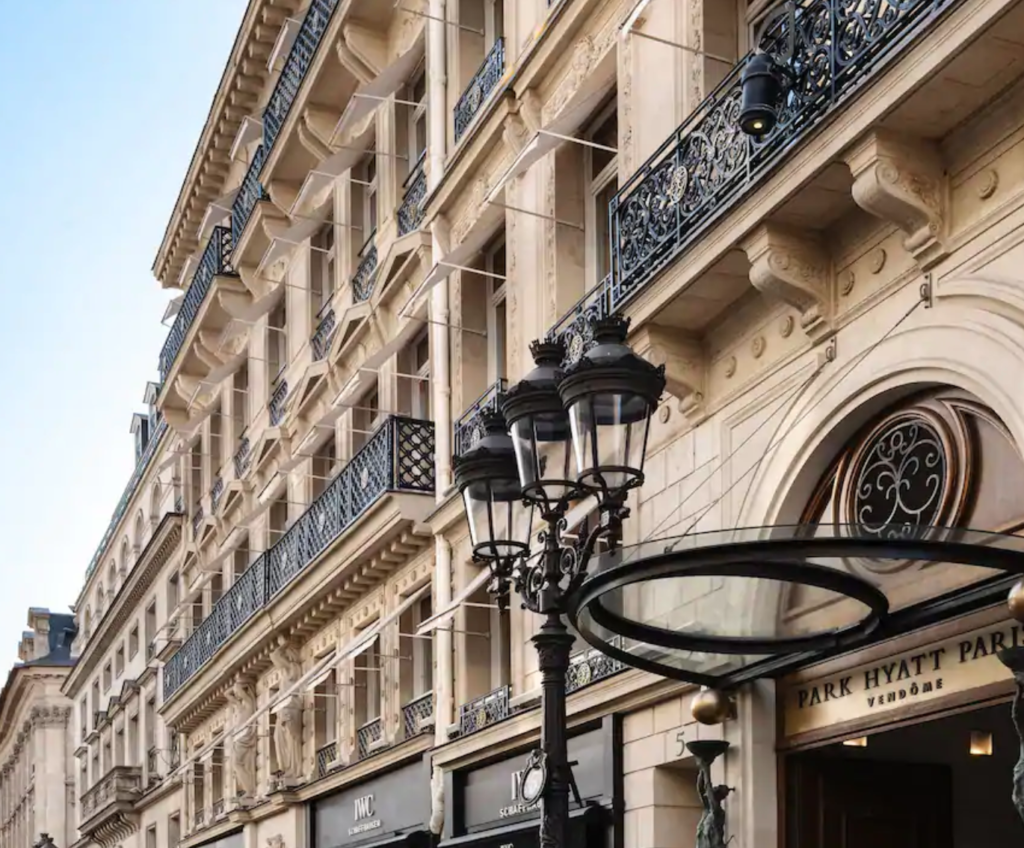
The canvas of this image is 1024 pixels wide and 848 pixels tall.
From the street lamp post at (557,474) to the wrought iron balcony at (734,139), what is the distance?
1932 mm

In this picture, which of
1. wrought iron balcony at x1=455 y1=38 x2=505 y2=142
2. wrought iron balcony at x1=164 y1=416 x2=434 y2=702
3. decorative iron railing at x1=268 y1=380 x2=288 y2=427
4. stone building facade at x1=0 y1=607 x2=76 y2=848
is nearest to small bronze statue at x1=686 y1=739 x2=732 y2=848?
wrought iron balcony at x1=164 y1=416 x2=434 y2=702

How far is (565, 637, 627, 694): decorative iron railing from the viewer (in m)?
14.6

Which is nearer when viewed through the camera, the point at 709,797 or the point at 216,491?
the point at 709,797

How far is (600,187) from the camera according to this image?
55.3 feet

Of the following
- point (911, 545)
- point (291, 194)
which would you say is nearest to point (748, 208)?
point (911, 545)

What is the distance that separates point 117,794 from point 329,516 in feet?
74.1

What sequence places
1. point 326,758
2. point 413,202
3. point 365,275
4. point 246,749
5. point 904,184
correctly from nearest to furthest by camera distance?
point 904,184
point 413,202
point 365,275
point 326,758
point 246,749

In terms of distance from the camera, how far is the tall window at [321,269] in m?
27.2

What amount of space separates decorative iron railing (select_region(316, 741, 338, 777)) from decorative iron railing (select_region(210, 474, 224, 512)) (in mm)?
9523

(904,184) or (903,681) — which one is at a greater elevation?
(904,184)

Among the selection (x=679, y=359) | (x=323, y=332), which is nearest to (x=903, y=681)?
(x=679, y=359)

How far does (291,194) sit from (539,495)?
1966 centimetres

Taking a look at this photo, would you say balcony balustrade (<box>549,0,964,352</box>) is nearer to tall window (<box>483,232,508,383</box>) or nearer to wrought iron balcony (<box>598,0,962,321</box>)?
wrought iron balcony (<box>598,0,962,321</box>)

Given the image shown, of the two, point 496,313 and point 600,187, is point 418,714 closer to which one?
point 496,313
